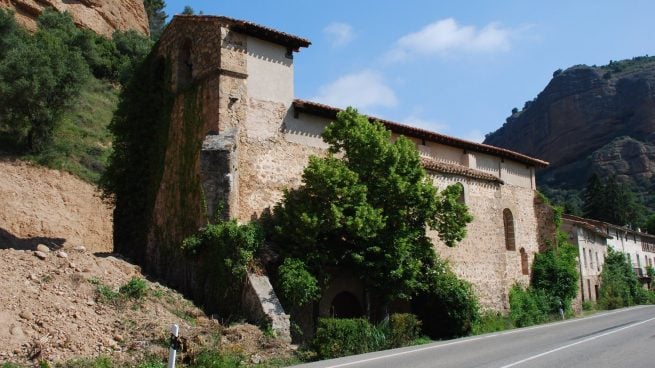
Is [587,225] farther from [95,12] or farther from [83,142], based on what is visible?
[95,12]

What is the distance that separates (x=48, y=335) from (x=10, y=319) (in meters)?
0.88

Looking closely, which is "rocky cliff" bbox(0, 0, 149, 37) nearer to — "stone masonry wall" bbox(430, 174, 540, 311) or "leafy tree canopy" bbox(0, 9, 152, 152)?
"leafy tree canopy" bbox(0, 9, 152, 152)

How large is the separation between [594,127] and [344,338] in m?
105

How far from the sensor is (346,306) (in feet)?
70.4

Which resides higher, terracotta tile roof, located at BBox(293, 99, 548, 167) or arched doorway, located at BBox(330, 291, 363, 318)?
terracotta tile roof, located at BBox(293, 99, 548, 167)

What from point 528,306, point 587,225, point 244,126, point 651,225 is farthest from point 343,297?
point 651,225

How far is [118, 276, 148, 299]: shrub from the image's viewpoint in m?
14.9

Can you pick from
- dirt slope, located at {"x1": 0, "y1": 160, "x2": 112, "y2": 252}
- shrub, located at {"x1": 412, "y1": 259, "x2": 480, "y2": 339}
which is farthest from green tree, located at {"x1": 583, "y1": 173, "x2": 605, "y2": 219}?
dirt slope, located at {"x1": 0, "y1": 160, "x2": 112, "y2": 252}

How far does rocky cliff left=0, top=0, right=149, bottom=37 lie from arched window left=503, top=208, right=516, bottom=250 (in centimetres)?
4108

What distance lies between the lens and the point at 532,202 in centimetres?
3334

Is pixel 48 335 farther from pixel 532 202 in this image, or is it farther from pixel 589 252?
pixel 589 252

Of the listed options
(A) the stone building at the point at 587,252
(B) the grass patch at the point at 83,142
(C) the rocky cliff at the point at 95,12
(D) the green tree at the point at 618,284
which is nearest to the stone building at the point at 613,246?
(A) the stone building at the point at 587,252

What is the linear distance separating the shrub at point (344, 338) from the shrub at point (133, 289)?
16.0 feet

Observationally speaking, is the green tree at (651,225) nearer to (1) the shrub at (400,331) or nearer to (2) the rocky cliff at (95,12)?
(2) the rocky cliff at (95,12)
